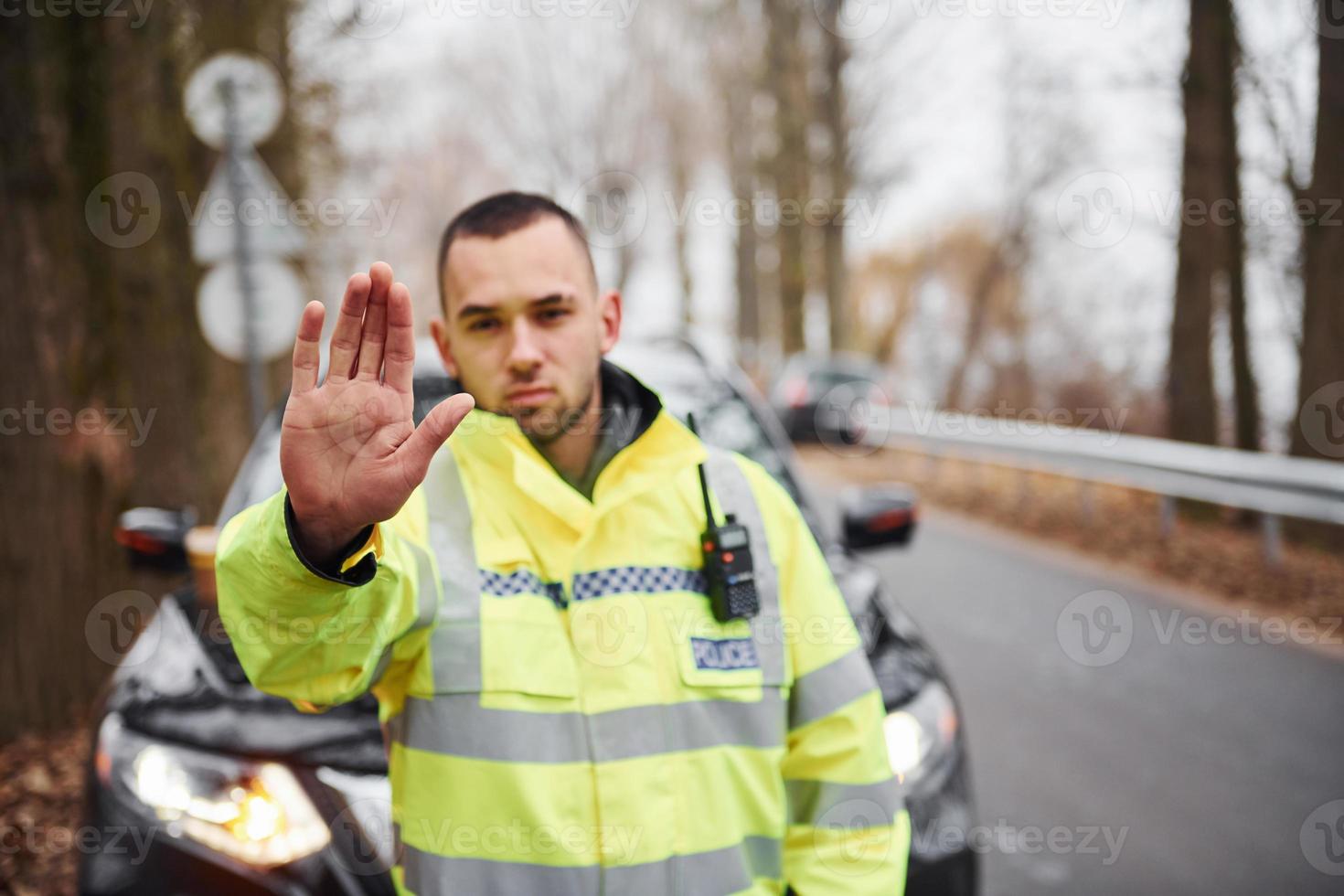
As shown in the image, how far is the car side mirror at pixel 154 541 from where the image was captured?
116 inches

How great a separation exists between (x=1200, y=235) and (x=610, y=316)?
29.8 feet

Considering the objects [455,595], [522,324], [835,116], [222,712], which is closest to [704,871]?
[455,595]

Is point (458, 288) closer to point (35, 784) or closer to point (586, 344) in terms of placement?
point (586, 344)

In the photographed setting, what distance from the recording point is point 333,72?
1063cm

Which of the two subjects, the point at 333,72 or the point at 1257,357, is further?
the point at 333,72

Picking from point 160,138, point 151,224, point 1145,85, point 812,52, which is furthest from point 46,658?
point 812,52

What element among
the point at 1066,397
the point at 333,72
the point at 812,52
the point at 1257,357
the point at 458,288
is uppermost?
the point at 812,52

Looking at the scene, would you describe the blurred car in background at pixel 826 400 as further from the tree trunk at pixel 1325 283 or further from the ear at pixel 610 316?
the ear at pixel 610 316

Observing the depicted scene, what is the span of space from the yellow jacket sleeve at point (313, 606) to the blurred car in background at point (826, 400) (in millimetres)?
14279

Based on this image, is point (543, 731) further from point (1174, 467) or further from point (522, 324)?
point (1174, 467)

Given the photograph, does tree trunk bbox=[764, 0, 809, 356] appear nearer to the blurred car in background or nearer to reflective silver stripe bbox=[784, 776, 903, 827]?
the blurred car in background

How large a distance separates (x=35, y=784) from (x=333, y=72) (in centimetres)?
900

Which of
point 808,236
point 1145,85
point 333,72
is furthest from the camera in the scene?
point 808,236

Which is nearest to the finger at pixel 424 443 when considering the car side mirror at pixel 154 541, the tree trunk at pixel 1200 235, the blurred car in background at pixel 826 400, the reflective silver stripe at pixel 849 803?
the reflective silver stripe at pixel 849 803
